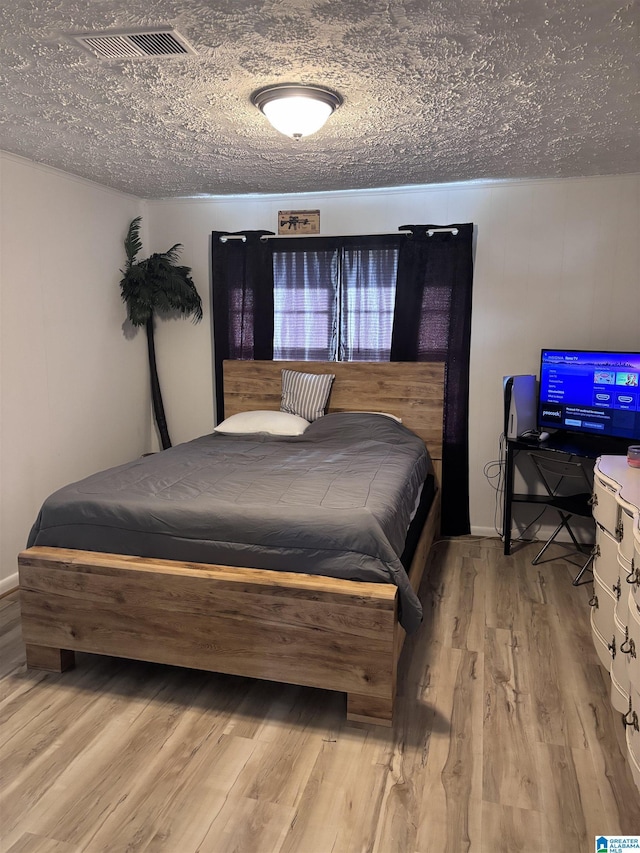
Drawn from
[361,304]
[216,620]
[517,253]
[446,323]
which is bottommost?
[216,620]

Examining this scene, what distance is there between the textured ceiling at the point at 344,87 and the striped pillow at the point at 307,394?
1.30 meters

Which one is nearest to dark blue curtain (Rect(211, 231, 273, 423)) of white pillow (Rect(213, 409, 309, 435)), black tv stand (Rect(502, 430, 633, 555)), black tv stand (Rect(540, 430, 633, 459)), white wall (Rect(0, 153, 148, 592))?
white pillow (Rect(213, 409, 309, 435))

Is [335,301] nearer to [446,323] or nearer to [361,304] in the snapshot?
[361,304]

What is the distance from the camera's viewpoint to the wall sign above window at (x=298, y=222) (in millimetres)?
4305

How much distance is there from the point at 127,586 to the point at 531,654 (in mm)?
1750

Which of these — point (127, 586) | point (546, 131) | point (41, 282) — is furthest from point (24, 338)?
point (546, 131)

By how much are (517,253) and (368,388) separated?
1297 mm

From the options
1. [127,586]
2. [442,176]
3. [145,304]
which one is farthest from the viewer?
[145,304]

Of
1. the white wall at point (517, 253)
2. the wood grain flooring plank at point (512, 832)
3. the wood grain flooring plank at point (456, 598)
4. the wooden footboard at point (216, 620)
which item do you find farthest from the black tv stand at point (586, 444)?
the wood grain flooring plank at point (512, 832)

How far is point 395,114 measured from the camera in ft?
8.66

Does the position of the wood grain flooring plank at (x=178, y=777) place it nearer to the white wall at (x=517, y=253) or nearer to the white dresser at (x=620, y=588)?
the white dresser at (x=620, y=588)

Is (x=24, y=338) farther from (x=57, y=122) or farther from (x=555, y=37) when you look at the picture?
(x=555, y=37)

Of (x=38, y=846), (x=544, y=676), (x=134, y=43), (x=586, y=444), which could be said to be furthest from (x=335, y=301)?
(x=38, y=846)

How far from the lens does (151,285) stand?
4.29 metres
